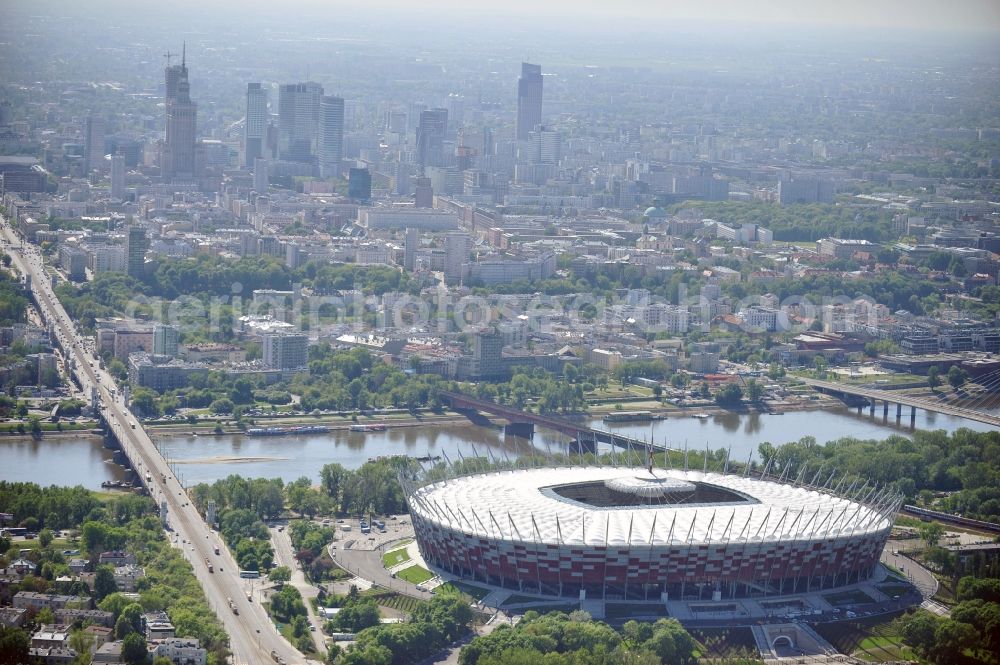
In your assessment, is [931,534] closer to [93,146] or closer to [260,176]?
[260,176]

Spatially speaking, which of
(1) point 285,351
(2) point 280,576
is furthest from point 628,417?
(2) point 280,576

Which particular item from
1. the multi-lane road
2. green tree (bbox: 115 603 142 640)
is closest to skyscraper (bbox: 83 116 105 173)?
the multi-lane road

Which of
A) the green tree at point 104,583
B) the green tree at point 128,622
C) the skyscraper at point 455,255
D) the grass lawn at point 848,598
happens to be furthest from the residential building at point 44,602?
the skyscraper at point 455,255

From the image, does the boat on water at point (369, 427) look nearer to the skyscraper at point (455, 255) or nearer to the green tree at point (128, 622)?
the green tree at point (128, 622)

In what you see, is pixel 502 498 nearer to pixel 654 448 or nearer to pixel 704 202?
pixel 654 448

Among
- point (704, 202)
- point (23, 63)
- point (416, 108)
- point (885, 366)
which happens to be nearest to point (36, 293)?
point (885, 366)

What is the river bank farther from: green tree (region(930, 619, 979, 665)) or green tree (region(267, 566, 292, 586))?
green tree (region(930, 619, 979, 665))
